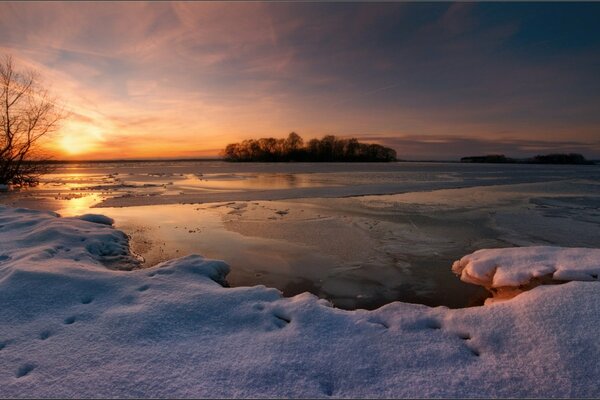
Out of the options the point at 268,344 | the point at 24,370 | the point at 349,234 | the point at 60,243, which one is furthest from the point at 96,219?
the point at 268,344

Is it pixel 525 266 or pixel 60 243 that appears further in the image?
pixel 60 243

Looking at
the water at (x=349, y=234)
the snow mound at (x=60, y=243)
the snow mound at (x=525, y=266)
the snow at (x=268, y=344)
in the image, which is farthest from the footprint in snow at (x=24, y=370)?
the snow mound at (x=525, y=266)

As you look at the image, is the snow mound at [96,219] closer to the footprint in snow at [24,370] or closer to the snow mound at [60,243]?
the snow mound at [60,243]

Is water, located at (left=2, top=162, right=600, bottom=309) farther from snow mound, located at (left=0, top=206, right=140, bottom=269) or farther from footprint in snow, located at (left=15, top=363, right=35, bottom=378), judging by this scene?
footprint in snow, located at (left=15, top=363, right=35, bottom=378)

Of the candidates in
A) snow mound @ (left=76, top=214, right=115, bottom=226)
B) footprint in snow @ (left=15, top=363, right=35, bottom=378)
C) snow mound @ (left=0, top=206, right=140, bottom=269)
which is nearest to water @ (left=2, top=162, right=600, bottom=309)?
snow mound @ (left=76, top=214, right=115, bottom=226)

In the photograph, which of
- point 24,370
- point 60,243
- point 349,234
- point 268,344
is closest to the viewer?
point 24,370

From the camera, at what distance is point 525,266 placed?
3.93m

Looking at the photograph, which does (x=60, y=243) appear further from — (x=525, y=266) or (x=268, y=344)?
(x=525, y=266)

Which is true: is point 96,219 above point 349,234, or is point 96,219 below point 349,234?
above

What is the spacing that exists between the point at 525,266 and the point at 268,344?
3.22 m

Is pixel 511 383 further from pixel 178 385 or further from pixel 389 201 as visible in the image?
pixel 389 201

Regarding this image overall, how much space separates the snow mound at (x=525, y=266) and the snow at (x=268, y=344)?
2.88ft

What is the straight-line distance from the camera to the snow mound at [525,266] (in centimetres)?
355

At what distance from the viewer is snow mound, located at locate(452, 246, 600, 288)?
355cm
